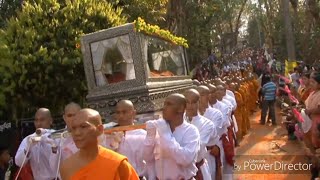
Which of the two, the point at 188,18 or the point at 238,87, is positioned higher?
the point at 188,18

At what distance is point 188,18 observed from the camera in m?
27.6

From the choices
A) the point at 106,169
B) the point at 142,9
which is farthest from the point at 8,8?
the point at 106,169

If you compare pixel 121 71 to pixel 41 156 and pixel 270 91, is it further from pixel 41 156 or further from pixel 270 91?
pixel 270 91

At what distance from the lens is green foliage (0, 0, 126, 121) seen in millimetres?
10242

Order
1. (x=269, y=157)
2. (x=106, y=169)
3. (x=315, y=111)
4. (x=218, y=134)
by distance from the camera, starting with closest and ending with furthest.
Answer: (x=106, y=169) < (x=315, y=111) < (x=218, y=134) < (x=269, y=157)

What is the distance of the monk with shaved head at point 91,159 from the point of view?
146 inches

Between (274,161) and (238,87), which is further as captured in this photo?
(238,87)

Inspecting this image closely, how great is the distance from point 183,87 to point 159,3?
7257 mm

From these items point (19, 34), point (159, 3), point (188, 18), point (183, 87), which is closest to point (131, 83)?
point (183, 87)

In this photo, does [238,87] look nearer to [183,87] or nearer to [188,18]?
[183,87]

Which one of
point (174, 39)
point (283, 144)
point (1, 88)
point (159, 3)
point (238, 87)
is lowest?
point (283, 144)

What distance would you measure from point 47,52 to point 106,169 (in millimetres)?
7096

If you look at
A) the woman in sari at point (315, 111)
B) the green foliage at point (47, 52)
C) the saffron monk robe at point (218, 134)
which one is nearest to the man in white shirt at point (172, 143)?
the saffron monk robe at point (218, 134)

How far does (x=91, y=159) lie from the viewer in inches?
149
